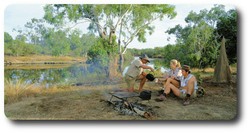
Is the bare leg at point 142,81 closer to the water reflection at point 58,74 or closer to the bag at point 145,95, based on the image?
the bag at point 145,95

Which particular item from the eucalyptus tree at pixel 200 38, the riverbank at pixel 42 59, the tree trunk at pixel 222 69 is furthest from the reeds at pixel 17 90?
the tree trunk at pixel 222 69

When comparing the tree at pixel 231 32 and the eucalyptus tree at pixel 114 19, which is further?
the eucalyptus tree at pixel 114 19

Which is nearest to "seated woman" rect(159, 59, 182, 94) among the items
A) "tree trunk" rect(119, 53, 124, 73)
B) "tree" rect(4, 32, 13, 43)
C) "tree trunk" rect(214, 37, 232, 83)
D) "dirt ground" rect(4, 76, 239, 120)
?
"dirt ground" rect(4, 76, 239, 120)

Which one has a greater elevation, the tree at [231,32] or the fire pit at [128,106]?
the tree at [231,32]

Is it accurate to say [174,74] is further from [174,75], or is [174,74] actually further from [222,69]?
[222,69]

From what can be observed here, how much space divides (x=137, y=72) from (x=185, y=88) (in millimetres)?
930

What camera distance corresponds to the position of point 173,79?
5.82m

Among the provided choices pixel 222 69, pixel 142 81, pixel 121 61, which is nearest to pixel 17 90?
pixel 121 61

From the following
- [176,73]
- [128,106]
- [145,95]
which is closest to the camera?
[128,106]

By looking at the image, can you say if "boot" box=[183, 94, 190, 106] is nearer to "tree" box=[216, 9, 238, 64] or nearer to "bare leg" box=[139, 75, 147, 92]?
"bare leg" box=[139, 75, 147, 92]

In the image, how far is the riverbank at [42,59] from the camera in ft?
19.1

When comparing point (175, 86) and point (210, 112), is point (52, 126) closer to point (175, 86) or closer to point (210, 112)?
point (175, 86)

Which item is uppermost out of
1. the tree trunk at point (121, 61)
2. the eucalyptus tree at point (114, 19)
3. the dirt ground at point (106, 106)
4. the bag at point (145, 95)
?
the eucalyptus tree at point (114, 19)
